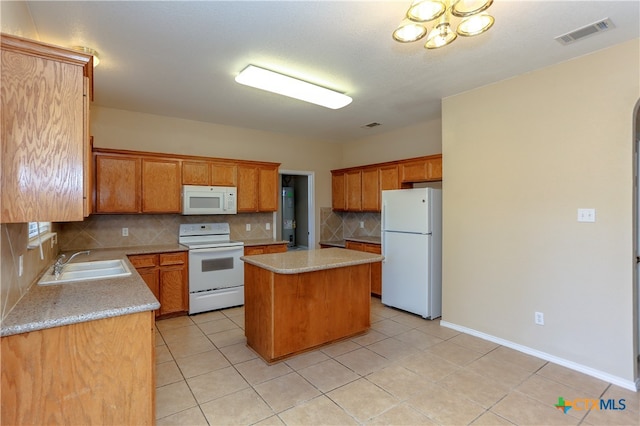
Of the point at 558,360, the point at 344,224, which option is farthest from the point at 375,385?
the point at 344,224

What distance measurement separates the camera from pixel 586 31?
2336 mm

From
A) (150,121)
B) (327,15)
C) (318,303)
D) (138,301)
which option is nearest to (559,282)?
(318,303)

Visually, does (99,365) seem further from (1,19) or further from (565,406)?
(565,406)

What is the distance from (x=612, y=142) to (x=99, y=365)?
3.80 meters

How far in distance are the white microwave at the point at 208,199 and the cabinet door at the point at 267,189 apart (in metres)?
0.45

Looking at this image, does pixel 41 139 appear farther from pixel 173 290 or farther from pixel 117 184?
pixel 173 290

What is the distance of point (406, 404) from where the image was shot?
2.28m

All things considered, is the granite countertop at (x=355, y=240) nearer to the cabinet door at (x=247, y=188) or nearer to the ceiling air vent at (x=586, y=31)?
the cabinet door at (x=247, y=188)

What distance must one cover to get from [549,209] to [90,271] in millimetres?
4100

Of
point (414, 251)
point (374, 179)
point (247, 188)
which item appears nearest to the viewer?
point (414, 251)

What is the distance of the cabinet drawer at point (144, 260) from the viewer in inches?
150

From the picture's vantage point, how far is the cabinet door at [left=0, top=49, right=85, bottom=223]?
139 cm

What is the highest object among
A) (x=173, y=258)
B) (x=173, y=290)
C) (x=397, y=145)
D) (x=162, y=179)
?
(x=397, y=145)

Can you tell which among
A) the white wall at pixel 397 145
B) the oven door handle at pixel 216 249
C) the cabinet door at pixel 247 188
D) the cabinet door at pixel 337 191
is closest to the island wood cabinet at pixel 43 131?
the oven door handle at pixel 216 249
